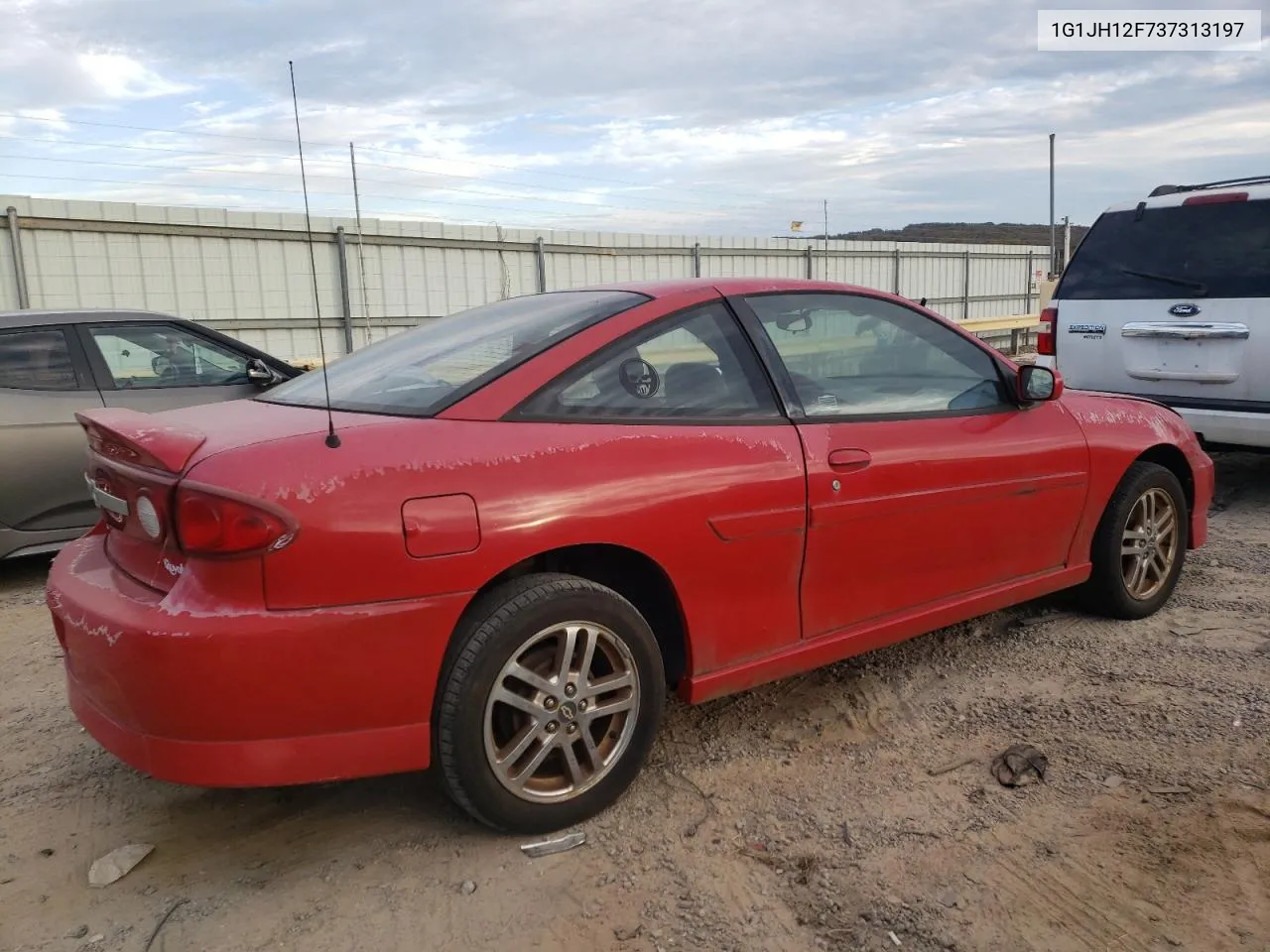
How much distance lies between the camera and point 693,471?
2859mm

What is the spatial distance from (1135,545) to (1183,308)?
255cm

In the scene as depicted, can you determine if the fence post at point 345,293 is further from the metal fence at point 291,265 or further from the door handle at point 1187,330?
the door handle at point 1187,330

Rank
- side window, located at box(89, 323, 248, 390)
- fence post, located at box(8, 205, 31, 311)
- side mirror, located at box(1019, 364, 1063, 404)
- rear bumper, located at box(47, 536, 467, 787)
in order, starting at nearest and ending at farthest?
rear bumper, located at box(47, 536, 467, 787), side mirror, located at box(1019, 364, 1063, 404), side window, located at box(89, 323, 248, 390), fence post, located at box(8, 205, 31, 311)

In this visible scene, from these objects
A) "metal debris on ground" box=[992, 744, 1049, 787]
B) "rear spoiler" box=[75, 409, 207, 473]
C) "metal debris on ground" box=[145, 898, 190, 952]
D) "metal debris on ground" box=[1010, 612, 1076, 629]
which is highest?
"rear spoiler" box=[75, 409, 207, 473]

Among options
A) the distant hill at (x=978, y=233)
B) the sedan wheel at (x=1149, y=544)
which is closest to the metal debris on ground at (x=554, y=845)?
the sedan wheel at (x=1149, y=544)

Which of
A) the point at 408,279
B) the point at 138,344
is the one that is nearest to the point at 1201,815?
the point at 138,344

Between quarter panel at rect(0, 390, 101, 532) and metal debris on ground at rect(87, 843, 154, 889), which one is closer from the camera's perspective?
metal debris on ground at rect(87, 843, 154, 889)

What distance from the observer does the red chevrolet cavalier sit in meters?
2.34

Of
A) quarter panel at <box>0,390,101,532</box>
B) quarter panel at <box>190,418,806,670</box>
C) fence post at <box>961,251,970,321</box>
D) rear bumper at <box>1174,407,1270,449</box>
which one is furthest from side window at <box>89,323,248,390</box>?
fence post at <box>961,251,970,321</box>

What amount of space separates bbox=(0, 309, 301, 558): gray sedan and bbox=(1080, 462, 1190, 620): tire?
4657 millimetres

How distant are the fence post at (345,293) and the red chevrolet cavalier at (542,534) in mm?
10368

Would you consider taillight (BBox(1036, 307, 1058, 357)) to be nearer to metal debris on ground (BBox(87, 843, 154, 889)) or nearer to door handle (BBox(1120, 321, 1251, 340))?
door handle (BBox(1120, 321, 1251, 340))

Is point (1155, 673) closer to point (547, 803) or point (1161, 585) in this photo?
point (1161, 585)

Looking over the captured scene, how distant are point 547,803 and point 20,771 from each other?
1794mm
